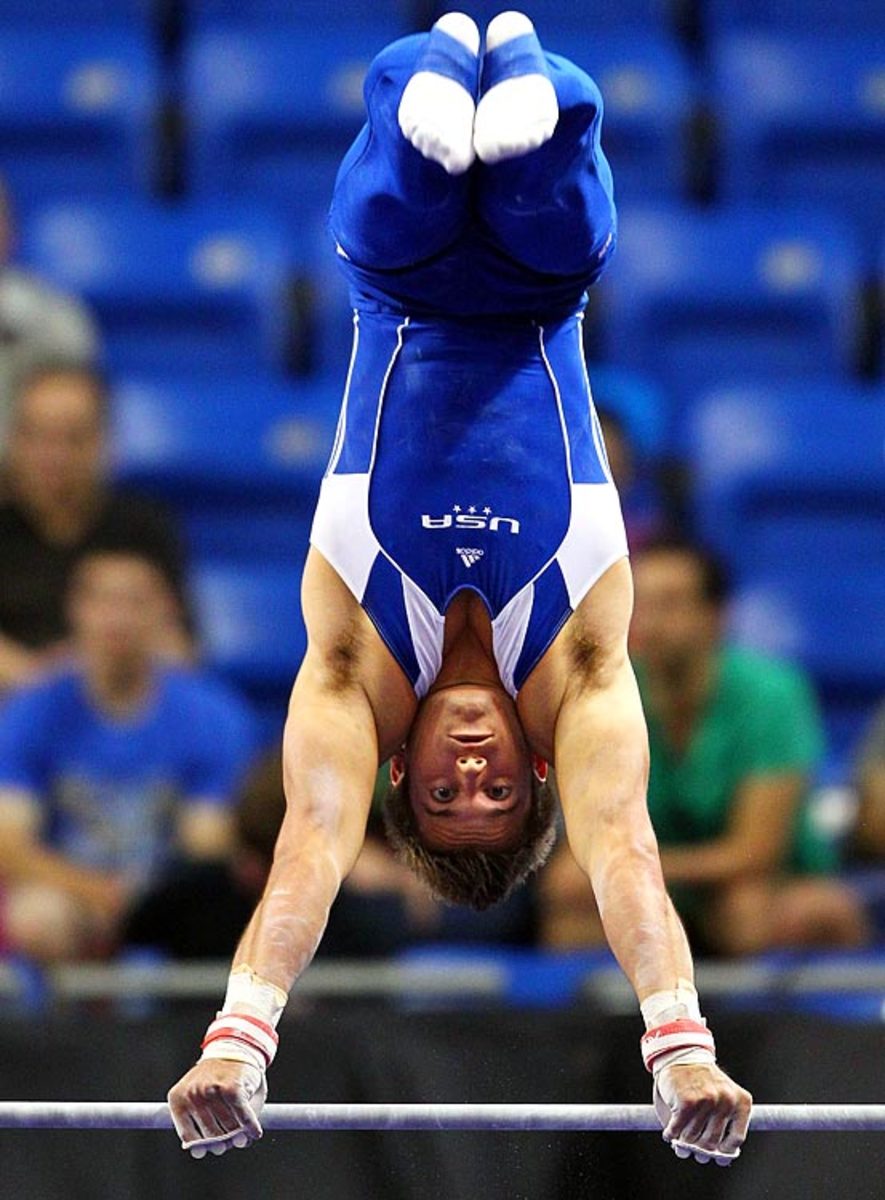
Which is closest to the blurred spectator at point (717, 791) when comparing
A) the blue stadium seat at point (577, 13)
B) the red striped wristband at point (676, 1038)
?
the red striped wristband at point (676, 1038)

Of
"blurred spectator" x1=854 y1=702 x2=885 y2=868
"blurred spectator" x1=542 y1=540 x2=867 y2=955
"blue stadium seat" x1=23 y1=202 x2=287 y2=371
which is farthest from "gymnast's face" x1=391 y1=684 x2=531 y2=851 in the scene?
"blue stadium seat" x1=23 y1=202 x2=287 y2=371

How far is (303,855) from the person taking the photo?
3.56m

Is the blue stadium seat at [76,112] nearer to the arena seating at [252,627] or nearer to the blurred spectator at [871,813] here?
the arena seating at [252,627]

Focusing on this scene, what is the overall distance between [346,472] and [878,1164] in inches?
70.0

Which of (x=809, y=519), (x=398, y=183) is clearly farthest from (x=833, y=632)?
(x=398, y=183)

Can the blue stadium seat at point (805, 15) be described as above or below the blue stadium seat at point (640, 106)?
above

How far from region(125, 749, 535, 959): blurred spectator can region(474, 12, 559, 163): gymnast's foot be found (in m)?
1.73

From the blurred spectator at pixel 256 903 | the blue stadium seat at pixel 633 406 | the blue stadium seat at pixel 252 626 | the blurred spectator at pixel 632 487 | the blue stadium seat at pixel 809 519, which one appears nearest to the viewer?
the blurred spectator at pixel 256 903

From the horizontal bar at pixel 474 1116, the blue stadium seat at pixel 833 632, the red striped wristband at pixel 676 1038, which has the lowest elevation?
the horizontal bar at pixel 474 1116

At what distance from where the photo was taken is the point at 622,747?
3646 millimetres

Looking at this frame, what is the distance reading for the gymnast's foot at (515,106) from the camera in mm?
3584

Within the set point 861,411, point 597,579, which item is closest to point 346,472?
point 597,579

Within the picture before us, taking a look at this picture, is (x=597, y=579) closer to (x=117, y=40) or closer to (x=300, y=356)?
(x=300, y=356)

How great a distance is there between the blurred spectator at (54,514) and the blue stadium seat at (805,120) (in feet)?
7.61
